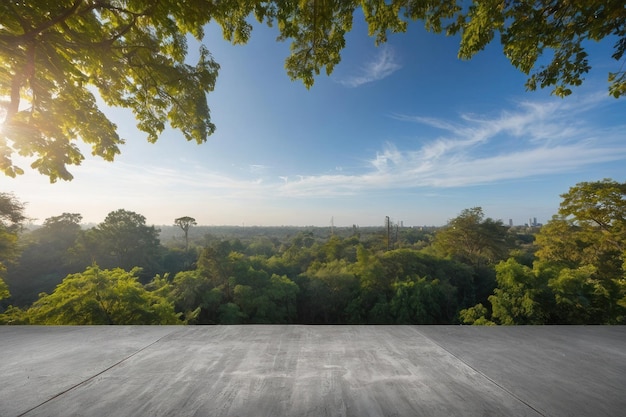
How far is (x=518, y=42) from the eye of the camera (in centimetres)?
293

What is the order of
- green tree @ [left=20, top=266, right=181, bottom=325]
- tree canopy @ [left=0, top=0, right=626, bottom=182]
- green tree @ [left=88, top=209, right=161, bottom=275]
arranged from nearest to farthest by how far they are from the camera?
tree canopy @ [left=0, top=0, right=626, bottom=182] < green tree @ [left=20, top=266, right=181, bottom=325] < green tree @ [left=88, top=209, right=161, bottom=275]

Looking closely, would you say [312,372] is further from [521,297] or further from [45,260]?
[45,260]

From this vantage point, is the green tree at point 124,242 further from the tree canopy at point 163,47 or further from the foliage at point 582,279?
the foliage at point 582,279

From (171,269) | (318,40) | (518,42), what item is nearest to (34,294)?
(171,269)

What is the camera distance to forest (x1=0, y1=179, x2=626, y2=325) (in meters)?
10.9

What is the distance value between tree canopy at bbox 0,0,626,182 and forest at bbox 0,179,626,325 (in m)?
7.98

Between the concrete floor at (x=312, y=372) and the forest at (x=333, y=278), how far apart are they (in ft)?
30.9

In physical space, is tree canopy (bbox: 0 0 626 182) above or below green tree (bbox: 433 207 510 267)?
above

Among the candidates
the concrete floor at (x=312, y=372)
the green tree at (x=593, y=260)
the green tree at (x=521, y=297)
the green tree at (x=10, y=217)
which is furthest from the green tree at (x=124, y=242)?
the green tree at (x=593, y=260)

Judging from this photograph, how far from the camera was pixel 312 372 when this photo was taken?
198 centimetres

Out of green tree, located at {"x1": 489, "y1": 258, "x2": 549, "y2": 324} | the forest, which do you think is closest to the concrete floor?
the forest

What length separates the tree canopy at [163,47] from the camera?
2814 mm

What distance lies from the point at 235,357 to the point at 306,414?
99cm

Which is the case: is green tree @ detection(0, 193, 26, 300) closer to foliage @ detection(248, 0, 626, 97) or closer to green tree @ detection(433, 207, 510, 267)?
foliage @ detection(248, 0, 626, 97)
